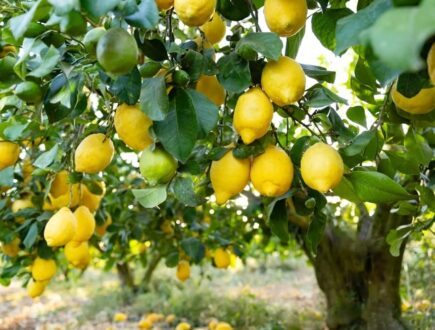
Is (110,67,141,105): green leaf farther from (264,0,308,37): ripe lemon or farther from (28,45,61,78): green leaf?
(264,0,308,37): ripe lemon

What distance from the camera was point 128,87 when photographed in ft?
2.41

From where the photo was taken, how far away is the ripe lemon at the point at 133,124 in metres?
0.79

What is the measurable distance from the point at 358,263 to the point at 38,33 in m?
2.17

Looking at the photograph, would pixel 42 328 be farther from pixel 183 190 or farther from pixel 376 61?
pixel 376 61

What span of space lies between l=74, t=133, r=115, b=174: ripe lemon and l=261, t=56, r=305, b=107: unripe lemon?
1.12 feet

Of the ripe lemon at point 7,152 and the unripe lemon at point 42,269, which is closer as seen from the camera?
the ripe lemon at point 7,152

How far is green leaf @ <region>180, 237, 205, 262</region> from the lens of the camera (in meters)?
1.94

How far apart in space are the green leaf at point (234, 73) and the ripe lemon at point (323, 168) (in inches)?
6.0

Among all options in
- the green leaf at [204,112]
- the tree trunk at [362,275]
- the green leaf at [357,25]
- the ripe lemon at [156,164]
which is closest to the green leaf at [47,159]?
the ripe lemon at [156,164]

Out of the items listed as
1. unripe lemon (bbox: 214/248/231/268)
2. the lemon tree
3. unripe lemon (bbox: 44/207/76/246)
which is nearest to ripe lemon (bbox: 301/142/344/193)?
the lemon tree

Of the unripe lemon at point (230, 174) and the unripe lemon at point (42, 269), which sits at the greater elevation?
the unripe lemon at point (230, 174)

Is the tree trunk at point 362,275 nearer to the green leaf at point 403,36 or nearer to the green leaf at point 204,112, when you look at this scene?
the green leaf at point 204,112

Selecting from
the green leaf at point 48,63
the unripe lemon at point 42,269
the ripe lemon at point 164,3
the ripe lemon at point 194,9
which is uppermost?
the ripe lemon at point 164,3

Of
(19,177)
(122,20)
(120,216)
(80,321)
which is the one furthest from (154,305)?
(122,20)
